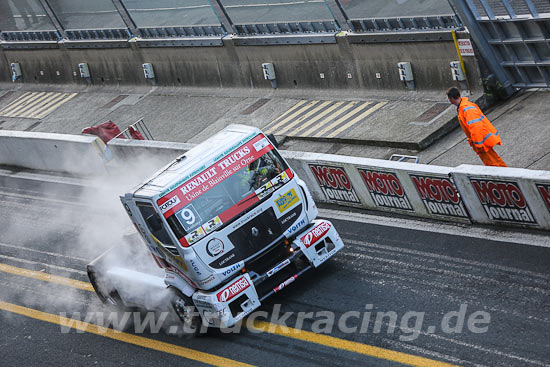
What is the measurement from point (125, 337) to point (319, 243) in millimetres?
3262

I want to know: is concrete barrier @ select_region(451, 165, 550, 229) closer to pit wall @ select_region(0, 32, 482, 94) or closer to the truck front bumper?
the truck front bumper

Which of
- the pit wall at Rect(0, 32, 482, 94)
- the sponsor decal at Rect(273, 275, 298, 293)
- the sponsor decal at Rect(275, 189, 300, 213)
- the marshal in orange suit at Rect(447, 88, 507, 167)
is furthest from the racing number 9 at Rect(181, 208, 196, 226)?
the pit wall at Rect(0, 32, 482, 94)

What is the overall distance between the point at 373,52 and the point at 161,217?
1064 centimetres

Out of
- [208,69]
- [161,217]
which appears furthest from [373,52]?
[161,217]

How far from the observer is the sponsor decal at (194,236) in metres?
11.7

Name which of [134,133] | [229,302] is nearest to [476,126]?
[229,302]

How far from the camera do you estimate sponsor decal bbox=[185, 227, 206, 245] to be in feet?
38.4

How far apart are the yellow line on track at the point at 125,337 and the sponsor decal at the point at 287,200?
229 cm

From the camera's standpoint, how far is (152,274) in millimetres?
13555

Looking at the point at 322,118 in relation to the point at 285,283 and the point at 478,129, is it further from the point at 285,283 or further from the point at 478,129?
the point at 285,283

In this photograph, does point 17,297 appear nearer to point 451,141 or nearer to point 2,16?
point 451,141

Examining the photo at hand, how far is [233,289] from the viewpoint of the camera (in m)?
11.7

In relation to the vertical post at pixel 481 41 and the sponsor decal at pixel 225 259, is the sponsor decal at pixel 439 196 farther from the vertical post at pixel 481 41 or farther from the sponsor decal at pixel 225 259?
the vertical post at pixel 481 41

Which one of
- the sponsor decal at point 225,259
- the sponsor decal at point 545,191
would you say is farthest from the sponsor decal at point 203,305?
the sponsor decal at point 545,191
